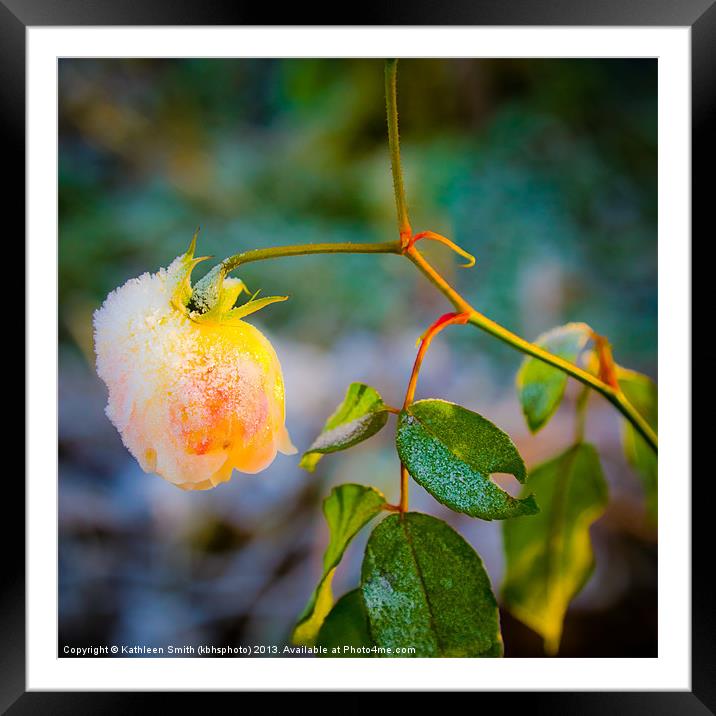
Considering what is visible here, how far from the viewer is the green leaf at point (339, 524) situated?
53cm

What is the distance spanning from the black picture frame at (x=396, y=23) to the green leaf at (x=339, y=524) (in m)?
0.24

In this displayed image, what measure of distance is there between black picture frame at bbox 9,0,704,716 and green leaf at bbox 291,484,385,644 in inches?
9.4

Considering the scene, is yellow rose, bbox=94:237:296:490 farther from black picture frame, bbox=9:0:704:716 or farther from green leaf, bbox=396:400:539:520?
black picture frame, bbox=9:0:704:716

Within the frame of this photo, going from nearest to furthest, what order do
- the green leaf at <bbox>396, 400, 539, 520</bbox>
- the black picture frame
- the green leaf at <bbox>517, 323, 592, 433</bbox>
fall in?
the green leaf at <bbox>396, 400, 539, 520</bbox>, the green leaf at <bbox>517, 323, 592, 433</bbox>, the black picture frame

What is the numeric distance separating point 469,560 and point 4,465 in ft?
1.65

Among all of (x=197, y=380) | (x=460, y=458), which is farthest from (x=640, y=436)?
(x=197, y=380)

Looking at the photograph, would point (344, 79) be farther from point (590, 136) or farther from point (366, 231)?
point (590, 136)

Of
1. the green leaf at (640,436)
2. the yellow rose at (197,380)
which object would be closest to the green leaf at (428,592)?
the yellow rose at (197,380)

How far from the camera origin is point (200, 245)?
751 millimetres

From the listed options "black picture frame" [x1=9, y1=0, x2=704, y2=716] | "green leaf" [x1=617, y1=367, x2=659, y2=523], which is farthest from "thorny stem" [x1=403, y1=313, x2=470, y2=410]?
"black picture frame" [x1=9, y1=0, x2=704, y2=716]

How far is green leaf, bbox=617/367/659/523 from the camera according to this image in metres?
0.68

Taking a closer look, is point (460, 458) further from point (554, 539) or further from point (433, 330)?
point (554, 539)

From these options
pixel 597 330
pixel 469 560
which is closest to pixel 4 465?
pixel 469 560

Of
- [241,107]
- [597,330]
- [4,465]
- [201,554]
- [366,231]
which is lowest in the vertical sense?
[201,554]
